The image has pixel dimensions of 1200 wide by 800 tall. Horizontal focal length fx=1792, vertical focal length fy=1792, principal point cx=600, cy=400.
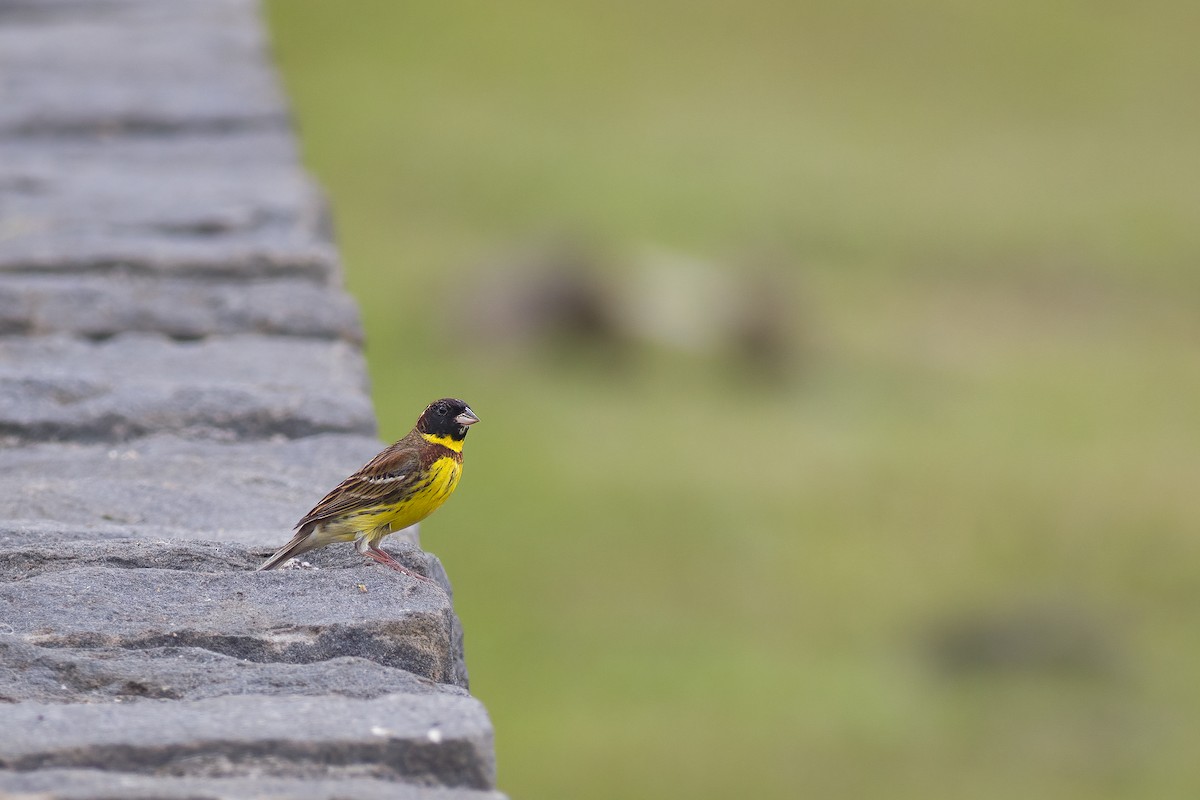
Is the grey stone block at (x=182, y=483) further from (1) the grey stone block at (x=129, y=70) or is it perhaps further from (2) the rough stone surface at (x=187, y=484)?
(1) the grey stone block at (x=129, y=70)

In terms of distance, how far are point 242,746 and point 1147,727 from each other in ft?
28.3

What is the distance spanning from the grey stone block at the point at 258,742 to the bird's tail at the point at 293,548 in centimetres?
50

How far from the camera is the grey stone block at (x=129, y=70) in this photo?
17.9ft

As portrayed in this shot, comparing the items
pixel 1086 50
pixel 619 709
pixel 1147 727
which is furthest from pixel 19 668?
pixel 1086 50

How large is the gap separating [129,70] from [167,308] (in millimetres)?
2310

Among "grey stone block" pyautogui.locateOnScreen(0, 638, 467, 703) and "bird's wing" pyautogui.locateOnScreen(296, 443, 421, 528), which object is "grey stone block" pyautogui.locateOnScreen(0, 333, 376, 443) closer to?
"bird's wing" pyautogui.locateOnScreen(296, 443, 421, 528)

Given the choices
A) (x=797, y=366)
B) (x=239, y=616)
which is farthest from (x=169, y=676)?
(x=797, y=366)

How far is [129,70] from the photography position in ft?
19.5

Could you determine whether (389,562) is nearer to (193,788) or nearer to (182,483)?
(182,483)

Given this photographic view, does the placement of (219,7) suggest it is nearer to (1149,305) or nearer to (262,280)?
(262,280)

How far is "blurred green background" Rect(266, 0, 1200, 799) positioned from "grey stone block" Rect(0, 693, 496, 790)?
19.7 ft

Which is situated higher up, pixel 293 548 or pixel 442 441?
pixel 442 441

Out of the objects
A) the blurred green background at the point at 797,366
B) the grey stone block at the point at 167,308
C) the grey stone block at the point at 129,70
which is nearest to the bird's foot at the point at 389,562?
the grey stone block at the point at 167,308

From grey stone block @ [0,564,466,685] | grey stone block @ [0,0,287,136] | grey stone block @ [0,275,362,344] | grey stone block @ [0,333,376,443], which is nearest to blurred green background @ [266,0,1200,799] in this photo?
grey stone block @ [0,0,287,136]
